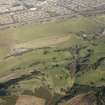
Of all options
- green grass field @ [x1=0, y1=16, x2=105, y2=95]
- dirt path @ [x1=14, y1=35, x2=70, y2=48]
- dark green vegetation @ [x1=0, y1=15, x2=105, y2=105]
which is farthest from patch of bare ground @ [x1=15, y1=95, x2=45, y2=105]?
dirt path @ [x1=14, y1=35, x2=70, y2=48]

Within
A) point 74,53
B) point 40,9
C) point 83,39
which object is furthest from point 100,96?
point 40,9

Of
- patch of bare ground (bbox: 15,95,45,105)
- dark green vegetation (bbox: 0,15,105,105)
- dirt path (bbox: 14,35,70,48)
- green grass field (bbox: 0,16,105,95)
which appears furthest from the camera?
dirt path (bbox: 14,35,70,48)

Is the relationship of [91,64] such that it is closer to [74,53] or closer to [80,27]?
[74,53]

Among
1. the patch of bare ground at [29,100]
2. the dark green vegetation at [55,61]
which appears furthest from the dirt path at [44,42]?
the patch of bare ground at [29,100]

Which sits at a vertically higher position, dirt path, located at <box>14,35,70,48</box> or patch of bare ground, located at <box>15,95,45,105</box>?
dirt path, located at <box>14,35,70,48</box>

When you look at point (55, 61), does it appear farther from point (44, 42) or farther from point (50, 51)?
point (44, 42)

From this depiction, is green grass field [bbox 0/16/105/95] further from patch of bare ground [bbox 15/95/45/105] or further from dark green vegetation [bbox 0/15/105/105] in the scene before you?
patch of bare ground [bbox 15/95/45/105]

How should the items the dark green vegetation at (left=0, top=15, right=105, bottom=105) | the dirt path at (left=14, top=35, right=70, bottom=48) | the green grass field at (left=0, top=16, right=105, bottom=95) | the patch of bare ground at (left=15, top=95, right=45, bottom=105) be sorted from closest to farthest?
the patch of bare ground at (left=15, top=95, right=45, bottom=105)
the dark green vegetation at (left=0, top=15, right=105, bottom=105)
the green grass field at (left=0, top=16, right=105, bottom=95)
the dirt path at (left=14, top=35, right=70, bottom=48)

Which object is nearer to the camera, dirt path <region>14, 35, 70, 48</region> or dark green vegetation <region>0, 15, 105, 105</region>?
dark green vegetation <region>0, 15, 105, 105</region>
